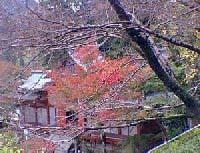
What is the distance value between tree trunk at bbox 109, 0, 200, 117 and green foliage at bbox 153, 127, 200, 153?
2.80m

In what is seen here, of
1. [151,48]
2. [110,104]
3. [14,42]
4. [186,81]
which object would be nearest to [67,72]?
[186,81]

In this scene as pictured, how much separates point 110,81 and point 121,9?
3.56m

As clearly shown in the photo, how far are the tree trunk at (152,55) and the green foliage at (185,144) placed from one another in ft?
9.20

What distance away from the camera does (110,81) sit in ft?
20.9

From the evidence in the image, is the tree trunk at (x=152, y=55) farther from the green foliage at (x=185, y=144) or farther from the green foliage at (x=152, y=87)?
the green foliage at (x=152, y=87)

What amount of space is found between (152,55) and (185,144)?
3369 mm

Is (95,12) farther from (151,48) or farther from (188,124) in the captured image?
(188,124)

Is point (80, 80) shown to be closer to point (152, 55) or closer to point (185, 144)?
point (185, 144)

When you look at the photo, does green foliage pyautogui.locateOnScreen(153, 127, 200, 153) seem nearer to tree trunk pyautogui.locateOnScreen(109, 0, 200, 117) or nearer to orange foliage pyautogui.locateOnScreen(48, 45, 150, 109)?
orange foliage pyautogui.locateOnScreen(48, 45, 150, 109)

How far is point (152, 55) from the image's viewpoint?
3.05 meters

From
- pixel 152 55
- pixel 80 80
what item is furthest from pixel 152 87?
pixel 152 55

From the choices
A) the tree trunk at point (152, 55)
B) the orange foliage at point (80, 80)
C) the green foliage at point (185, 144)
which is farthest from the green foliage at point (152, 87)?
the tree trunk at point (152, 55)

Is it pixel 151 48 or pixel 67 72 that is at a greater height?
pixel 67 72

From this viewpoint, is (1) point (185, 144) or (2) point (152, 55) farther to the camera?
(1) point (185, 144)
